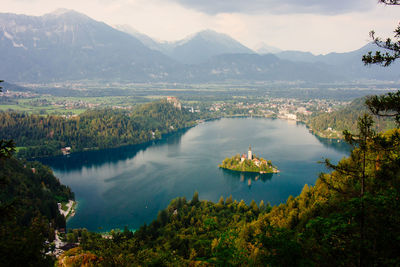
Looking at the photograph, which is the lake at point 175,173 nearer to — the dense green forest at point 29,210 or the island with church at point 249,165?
the island with church at point 249,165

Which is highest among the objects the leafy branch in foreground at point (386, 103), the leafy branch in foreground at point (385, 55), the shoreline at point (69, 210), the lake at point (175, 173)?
the leafy branch in foreground at point (385, 55)

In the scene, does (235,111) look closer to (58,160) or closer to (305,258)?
(58,160)

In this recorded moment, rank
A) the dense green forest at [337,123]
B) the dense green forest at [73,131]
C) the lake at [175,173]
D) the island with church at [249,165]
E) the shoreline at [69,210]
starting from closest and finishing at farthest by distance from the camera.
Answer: the shoreline at [69,210] → the lake at [175,173] → the island with church at [249,165] → the dense green forest at [73,131] → the dense green forest at [337,123]

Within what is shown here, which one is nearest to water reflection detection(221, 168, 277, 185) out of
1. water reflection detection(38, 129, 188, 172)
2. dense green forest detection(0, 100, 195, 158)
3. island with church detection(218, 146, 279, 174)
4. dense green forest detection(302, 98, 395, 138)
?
island with church detection(218, 146, 279, 174)

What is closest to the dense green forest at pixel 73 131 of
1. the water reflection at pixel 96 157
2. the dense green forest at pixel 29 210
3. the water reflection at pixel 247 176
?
the water reflection at pixel 96 157

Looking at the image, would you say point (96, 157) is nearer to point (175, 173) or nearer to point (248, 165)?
point (175, 173)

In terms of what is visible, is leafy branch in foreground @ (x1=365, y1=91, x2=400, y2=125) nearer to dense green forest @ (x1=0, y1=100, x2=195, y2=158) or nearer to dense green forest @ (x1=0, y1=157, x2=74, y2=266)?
dense green forest @ (x1=0, y1=157, x2=74, y2=266)
